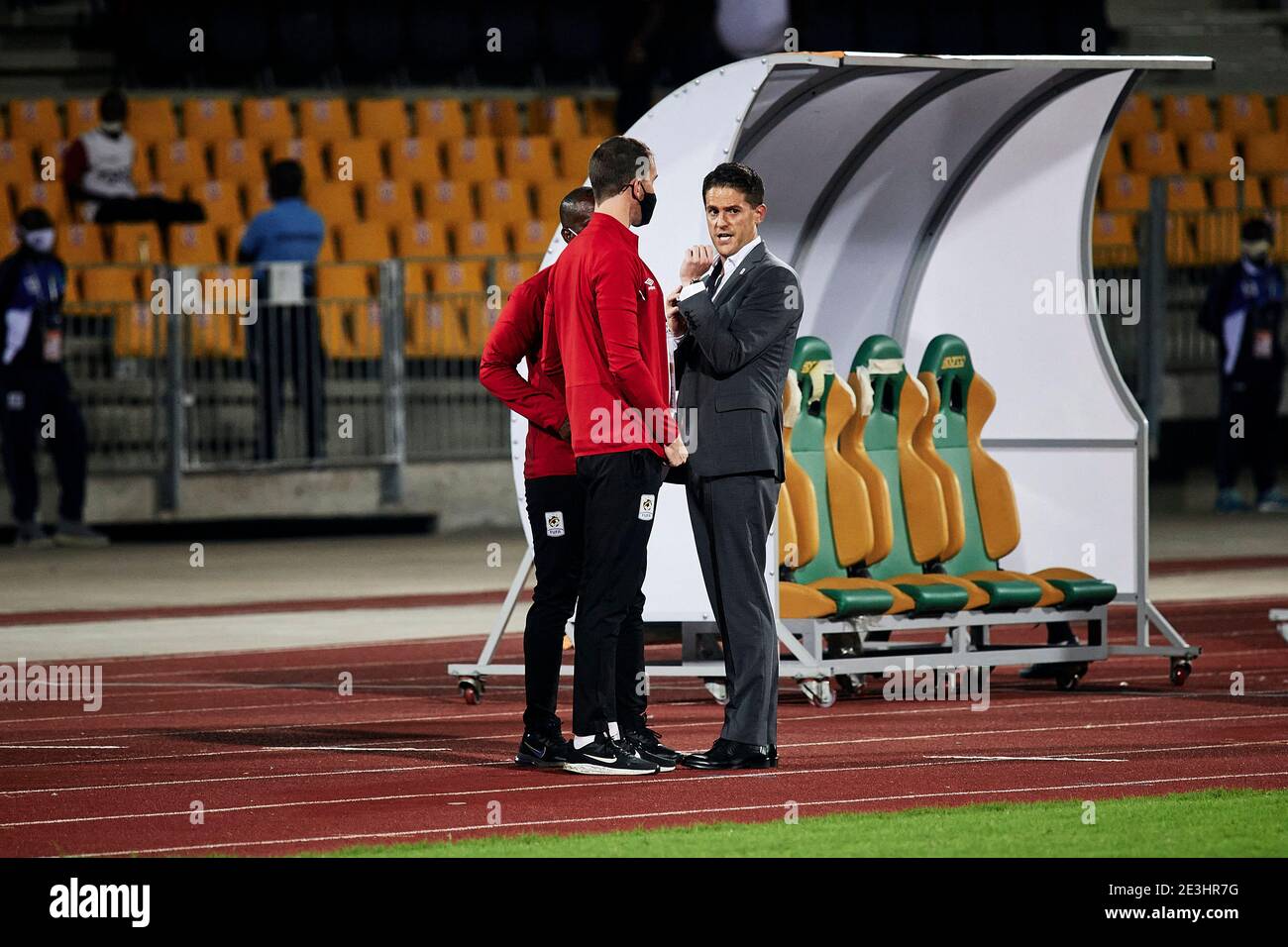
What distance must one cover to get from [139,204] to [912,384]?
10.7 m

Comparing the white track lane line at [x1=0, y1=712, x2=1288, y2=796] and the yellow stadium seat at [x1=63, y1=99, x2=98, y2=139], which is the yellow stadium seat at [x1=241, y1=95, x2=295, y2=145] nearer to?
the yellow stadium seat at [x1=63, y1=99, x2=98, y2=139]

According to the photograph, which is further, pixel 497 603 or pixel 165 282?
pixel 165 282

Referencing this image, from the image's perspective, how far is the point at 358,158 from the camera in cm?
2294

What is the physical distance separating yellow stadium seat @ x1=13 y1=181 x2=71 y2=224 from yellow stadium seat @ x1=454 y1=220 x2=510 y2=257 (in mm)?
3498

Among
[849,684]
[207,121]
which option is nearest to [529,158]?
[207,121]

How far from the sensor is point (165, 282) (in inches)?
775

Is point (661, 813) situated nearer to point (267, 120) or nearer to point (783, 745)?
point (783, 745)

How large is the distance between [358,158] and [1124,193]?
767cm

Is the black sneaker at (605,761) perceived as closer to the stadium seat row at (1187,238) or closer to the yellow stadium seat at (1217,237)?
the stadium seat row at (1187,238)

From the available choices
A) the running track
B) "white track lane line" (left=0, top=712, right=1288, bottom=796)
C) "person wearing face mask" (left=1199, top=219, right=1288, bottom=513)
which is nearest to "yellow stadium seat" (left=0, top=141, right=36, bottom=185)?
the running track

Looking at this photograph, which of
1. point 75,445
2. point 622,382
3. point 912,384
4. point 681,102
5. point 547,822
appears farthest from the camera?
point 75,445

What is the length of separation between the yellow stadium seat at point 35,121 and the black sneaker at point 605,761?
15.1 meters

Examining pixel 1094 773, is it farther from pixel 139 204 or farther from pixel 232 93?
pixel 232 93
